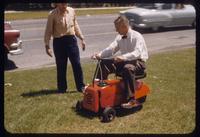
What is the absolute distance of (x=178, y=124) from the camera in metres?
3.16

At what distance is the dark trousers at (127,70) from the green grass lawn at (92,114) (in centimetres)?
14

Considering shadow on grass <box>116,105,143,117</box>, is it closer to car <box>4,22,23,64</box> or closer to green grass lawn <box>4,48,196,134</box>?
green grass lawn <box>4,48,196,134</box>

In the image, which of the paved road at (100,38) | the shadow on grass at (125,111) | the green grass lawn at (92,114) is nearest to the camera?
the green grass lawn at (92,114)

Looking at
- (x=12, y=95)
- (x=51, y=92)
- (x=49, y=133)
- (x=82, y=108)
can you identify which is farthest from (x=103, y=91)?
(x=49, y=133)

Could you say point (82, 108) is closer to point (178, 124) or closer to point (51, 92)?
point (51, 92)

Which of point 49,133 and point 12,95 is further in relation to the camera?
point 12,95

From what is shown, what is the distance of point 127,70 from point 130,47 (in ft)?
0.78

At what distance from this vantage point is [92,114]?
4.09 m

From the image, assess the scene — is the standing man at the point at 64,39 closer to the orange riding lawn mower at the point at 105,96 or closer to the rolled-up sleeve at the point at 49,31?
the rolled-up sleeve at the point at 49,31

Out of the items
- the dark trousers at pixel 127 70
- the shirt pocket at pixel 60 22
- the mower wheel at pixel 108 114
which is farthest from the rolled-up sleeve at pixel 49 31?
the mower wheel at pixel 108 114

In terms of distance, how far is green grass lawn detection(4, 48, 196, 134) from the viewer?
2.92 m

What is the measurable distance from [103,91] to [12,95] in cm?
95

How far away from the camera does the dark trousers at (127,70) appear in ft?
12.6

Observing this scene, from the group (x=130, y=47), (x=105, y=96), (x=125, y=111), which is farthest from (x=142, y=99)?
(x=130, y=47)
